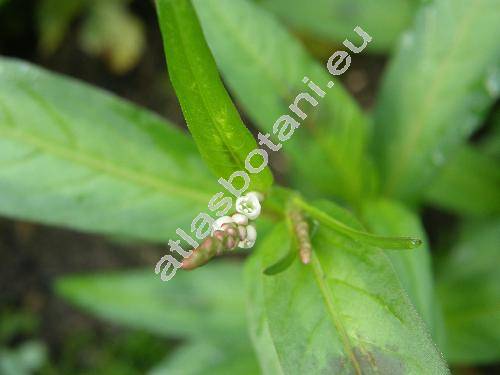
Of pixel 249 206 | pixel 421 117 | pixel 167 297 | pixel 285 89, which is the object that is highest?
pixel 421 117

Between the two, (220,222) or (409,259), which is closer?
(220,222)

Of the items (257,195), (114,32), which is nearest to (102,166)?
(257,195)

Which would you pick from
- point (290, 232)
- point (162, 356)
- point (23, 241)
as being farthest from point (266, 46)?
point (23, 241)

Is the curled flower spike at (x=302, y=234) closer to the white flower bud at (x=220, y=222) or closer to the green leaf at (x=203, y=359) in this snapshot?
the white flower bud at (x=220, y=222)

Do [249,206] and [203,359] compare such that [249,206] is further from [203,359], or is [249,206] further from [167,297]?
[203,359]

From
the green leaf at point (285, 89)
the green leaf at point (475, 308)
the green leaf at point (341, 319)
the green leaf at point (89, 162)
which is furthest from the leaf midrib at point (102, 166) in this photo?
the green leaf at point (475, 308)

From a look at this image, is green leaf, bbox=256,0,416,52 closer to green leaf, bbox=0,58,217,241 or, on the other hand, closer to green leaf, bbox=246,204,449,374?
green leaf, bbox=0,58,217,241

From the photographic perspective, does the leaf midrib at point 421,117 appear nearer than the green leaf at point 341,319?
No
